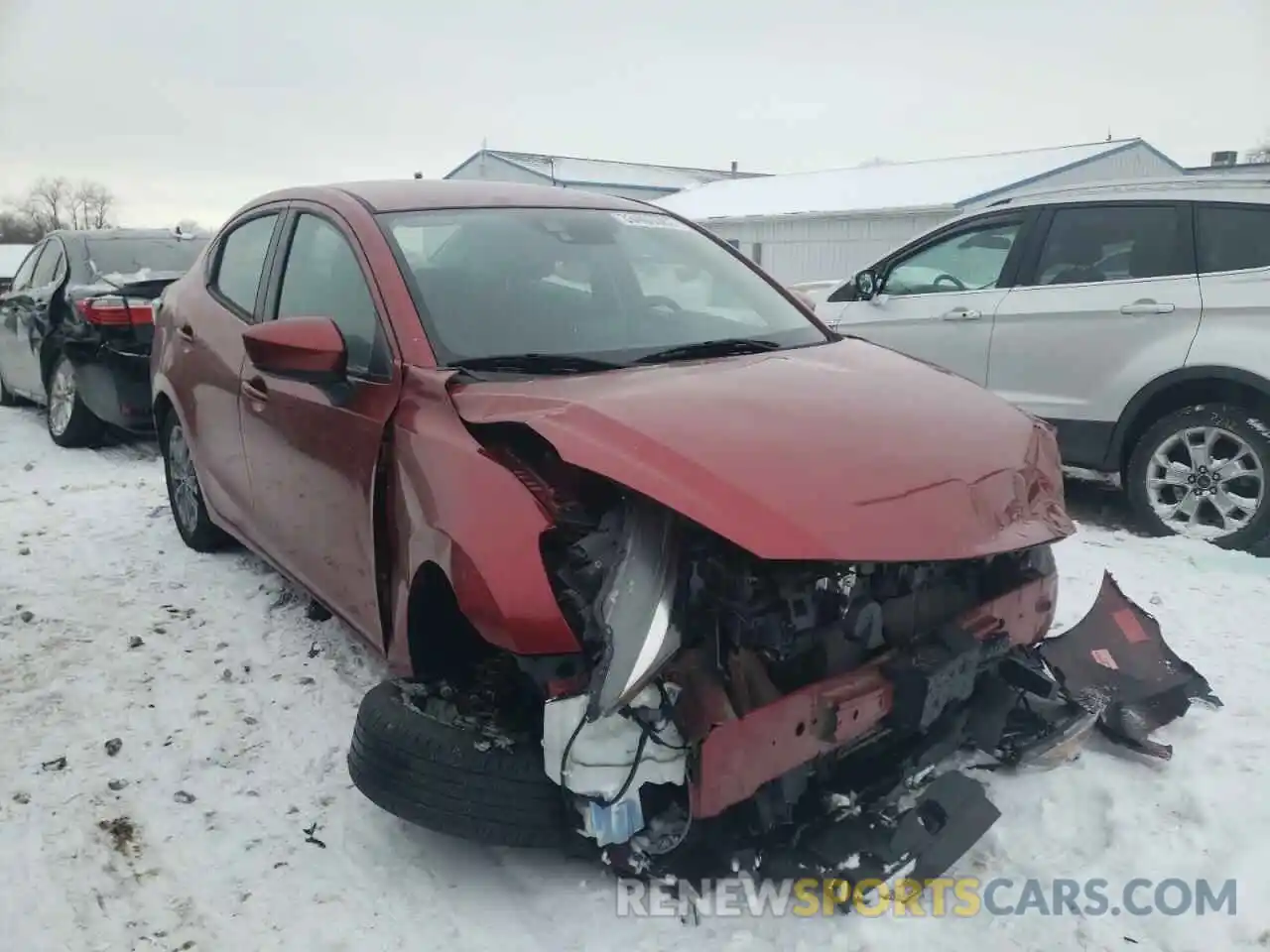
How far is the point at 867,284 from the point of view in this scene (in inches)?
250

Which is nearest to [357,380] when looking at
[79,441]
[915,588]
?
[915,588]

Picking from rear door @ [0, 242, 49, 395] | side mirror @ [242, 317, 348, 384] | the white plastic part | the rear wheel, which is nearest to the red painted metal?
the white plastic part

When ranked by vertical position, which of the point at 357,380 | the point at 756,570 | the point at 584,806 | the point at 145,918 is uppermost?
the point at 357,380

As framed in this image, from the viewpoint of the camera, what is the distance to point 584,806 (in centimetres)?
232

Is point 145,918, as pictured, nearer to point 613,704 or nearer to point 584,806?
point 584,806

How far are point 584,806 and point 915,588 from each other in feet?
3.34

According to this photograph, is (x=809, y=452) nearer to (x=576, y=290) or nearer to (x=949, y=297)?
(x=576, y=290)

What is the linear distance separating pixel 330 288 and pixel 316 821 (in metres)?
1.71

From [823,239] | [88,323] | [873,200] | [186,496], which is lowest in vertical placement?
[186,496]

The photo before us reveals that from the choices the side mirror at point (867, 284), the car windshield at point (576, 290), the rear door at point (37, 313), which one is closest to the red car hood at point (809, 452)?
the car windshield at point (576, 290)

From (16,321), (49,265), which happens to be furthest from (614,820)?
(16,321)

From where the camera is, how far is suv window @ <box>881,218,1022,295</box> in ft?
19.3

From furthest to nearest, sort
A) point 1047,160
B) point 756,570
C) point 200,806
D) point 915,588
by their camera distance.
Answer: point 1047,160
point 200,806
point 915,588
point 756,570

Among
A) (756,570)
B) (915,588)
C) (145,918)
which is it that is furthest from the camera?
(915,588)
